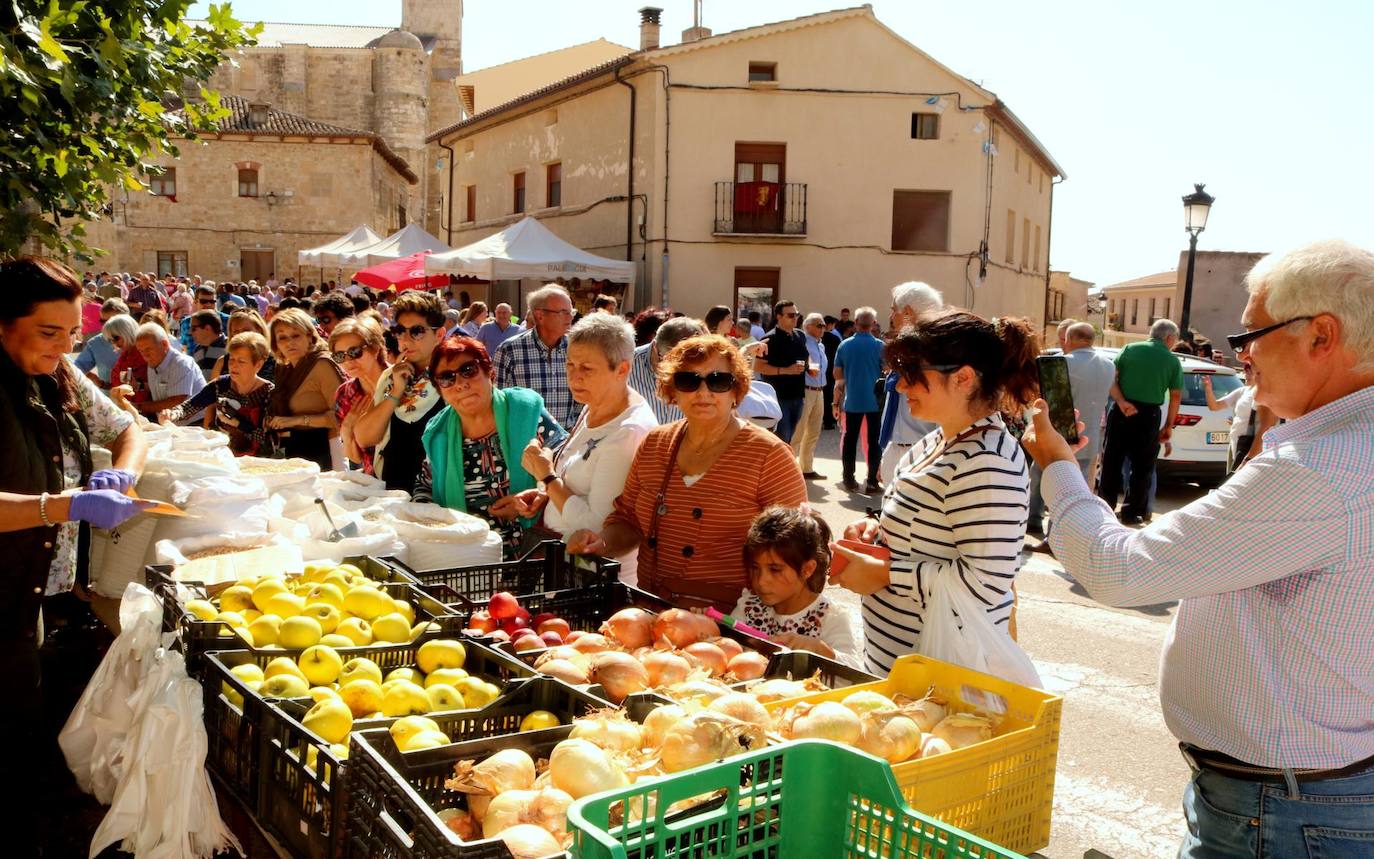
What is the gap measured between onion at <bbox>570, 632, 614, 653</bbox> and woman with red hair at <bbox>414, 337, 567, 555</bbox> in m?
1.62

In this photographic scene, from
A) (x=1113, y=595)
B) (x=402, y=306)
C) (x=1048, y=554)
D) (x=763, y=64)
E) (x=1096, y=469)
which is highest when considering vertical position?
(x=763, y=64)

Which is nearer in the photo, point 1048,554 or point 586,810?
point 586,810

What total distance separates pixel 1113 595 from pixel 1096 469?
8.08m

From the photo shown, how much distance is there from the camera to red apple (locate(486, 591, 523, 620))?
3.19 m

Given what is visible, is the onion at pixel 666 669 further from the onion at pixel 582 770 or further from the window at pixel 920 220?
the window at pixel 920 220

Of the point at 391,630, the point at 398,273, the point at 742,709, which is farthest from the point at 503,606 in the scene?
the point at 398,273

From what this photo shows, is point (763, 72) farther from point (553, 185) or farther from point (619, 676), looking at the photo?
point (619, 676)

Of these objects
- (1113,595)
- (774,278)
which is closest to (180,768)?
(1113,595)

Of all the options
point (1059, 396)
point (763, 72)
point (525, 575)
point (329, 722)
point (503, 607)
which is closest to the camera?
point (329, 722)

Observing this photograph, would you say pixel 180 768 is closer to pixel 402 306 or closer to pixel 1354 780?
pixel 1354 780

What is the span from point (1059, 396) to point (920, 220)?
24563 mm

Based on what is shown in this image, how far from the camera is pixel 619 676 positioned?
255 cm

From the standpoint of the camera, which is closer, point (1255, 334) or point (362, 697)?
point (1255, 334)

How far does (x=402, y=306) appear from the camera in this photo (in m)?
5.60
